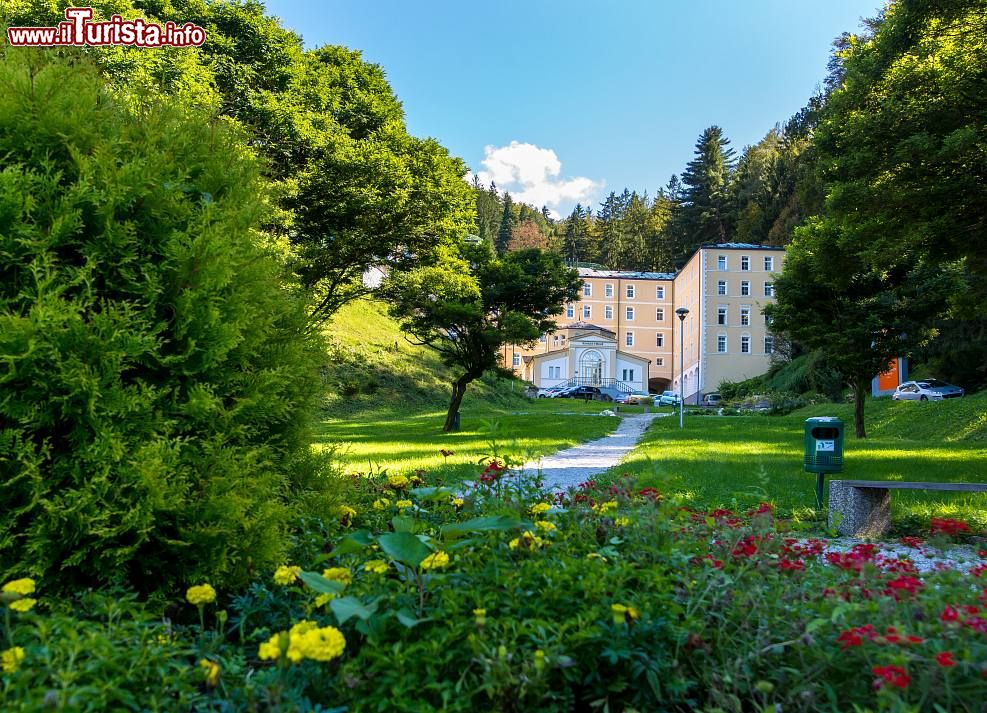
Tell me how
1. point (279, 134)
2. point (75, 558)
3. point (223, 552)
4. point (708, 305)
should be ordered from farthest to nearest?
point (708, 305) < point (279, 134) < point (223, 552) < point (75, 558)

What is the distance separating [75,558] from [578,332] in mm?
67311

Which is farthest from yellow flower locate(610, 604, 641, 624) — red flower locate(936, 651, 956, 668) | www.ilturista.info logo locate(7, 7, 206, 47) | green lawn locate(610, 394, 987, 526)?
www.ilturista.info logo locate(7, 7, 206, 47)

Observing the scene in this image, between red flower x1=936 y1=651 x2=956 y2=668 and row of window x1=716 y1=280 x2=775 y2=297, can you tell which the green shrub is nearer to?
red flower x1=936 y1=651 x2=956 y2=668

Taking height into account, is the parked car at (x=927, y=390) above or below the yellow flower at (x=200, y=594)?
above

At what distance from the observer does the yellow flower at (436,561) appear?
2.15 metres

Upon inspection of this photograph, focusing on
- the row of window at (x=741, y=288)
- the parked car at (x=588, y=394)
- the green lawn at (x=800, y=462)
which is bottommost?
the green lawn at (x=800, y=462)

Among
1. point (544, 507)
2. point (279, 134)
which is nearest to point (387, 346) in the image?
point (279, 134)

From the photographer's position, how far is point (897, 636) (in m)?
1.69

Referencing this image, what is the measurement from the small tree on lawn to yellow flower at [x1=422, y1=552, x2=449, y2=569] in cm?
1588

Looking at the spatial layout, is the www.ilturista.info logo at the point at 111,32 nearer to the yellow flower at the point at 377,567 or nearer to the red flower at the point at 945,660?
the yellow flower at the point at 377,567

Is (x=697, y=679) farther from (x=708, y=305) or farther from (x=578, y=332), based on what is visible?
(x=578, y=332)

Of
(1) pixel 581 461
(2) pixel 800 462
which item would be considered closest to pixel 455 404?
(1) pixel 581 461

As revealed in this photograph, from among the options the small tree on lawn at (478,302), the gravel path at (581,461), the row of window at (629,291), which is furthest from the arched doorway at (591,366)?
the gravel path at (581,461)

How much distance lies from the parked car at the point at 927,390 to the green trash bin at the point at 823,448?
1080 inches
